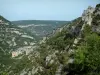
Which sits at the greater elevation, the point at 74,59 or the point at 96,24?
the point at 96,24

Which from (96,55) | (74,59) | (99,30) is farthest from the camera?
(99,30)

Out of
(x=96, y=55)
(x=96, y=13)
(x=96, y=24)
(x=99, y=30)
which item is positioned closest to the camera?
(x=96, y=55)

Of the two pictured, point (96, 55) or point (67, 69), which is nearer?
point (96, 55)

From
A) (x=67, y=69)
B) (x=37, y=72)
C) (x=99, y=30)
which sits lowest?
(x=37, y=72)

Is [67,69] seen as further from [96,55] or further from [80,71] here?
[96,55]

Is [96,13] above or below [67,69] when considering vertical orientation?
above

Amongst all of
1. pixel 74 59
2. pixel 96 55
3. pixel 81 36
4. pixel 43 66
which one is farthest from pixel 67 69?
pixel 43 66

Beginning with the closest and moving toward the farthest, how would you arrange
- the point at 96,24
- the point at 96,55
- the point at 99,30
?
the point at 96,55 → the point at 99,30 → the point at 96,24

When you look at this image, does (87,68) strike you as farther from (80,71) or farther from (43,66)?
(43,66)

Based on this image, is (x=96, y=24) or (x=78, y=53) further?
(x=96, y=24)
